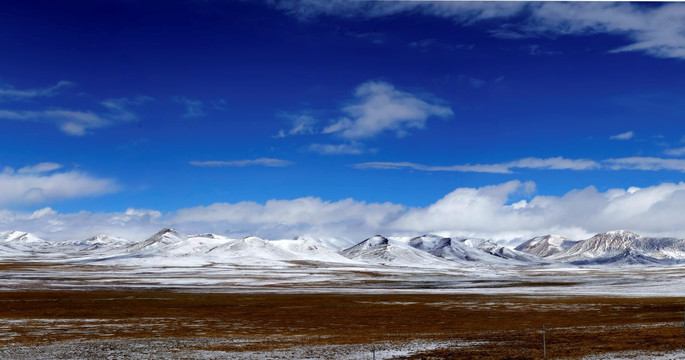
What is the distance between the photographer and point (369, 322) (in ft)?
188

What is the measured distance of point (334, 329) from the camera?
51.4m

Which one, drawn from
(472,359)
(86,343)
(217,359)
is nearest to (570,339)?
(472,359)

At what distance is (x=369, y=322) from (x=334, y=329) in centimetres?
671

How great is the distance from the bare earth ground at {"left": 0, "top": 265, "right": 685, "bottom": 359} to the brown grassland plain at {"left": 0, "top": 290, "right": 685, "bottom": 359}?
0.09 m

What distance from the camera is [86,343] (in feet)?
136

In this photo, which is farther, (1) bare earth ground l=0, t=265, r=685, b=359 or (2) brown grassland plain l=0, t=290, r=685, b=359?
(2) brown grassland plain l=0, t=290, r=685, b=359

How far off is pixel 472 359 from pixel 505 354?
110 inches

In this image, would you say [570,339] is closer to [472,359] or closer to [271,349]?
[472,359]

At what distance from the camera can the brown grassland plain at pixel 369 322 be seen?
4003cm

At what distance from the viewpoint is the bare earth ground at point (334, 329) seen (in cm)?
3731

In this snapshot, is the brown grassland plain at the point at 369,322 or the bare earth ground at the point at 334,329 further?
the brown grassland plain at the point at 369,322

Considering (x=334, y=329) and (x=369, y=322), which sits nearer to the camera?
(x=334, y=329)

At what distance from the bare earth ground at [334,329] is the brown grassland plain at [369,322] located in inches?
3.5

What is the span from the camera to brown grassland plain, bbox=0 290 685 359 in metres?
40.0
